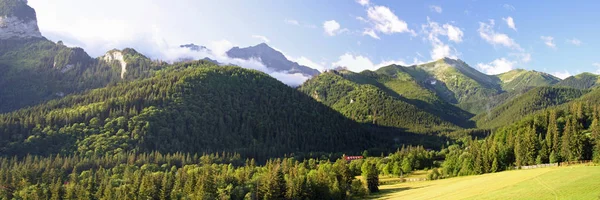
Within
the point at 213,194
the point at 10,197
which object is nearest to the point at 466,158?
the point at 213,194

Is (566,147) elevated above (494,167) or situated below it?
above

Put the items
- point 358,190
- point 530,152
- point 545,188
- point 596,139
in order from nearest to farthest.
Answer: point 545,188, point 358,190, point 596,139, point 530,152

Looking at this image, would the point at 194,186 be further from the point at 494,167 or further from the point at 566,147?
the point at 566,147

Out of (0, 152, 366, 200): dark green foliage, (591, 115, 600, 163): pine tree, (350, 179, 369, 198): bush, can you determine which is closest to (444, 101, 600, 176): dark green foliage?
(591, 115, 600, 163): pine tree

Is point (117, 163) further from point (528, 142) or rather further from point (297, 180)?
point (528, 142)

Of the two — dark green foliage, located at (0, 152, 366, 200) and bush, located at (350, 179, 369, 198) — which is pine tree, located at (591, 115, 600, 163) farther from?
dark green foliage, located at (0, 152, 366, 200)

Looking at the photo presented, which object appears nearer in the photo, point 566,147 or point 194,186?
point 194,186

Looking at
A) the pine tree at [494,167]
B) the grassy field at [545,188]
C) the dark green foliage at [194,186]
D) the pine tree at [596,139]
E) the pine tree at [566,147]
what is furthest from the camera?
the pine tree at [494,167]

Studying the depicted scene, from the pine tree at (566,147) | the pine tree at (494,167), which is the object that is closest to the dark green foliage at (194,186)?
the pine tree at (494,167)

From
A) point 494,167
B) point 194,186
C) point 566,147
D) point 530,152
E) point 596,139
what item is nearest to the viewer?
point 194,186

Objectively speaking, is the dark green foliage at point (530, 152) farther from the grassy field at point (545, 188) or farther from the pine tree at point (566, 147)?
the grassy field at point (545, 188)

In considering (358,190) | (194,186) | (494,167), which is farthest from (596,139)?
(194,186)

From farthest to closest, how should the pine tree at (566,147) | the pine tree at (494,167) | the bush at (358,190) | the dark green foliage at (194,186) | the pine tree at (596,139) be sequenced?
1. the pine tree at (494,167)
2. the pine tree at (566,147)
3. the bush at (358,190)
4. the pine tree at (596,139)
5. the dark green foliage at (194,186)

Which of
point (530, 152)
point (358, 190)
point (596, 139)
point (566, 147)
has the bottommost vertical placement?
point (358, 190)
